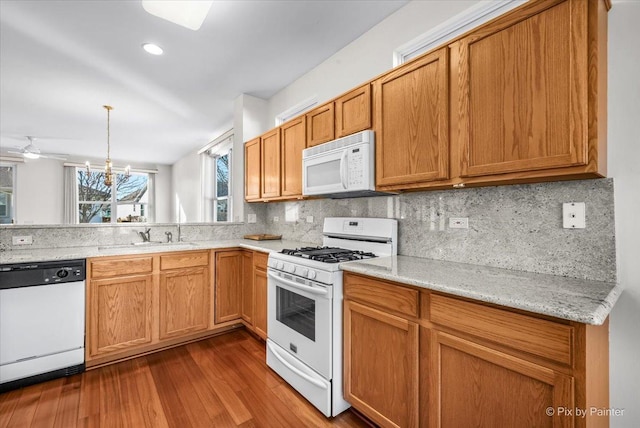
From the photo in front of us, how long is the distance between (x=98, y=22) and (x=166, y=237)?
200cm

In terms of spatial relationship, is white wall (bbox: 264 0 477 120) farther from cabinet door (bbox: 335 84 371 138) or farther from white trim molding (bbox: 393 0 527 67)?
cabinet door (bbox: 335 84 371 138)

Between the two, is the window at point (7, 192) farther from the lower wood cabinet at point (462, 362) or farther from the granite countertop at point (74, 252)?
the lower wood cabinet at point (462, 362)

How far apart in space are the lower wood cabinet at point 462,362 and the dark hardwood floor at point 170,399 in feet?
1.43

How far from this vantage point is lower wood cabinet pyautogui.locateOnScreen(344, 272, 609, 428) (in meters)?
0.95

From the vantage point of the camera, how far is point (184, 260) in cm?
273

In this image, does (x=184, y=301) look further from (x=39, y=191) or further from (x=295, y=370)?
(x=39, y=191)

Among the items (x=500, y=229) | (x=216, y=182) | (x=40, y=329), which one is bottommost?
(x=40, y=329)

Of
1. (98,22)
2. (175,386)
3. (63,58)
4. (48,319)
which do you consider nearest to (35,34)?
(63,58)

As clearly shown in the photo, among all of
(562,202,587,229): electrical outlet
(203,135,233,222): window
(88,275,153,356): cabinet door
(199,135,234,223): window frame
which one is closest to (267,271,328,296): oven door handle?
(88,275,153,356): cabinet door

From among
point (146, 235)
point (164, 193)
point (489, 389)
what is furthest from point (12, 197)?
point (489, 389)

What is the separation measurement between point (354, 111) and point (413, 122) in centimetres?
57

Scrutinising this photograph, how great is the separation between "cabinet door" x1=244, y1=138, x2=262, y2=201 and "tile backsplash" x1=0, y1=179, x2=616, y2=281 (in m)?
1.14

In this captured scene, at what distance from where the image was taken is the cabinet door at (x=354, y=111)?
6.84 feet

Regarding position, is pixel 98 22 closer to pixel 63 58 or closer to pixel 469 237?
pixel 63 58
